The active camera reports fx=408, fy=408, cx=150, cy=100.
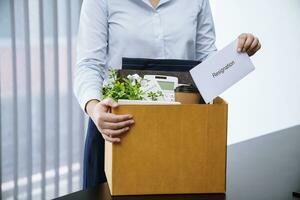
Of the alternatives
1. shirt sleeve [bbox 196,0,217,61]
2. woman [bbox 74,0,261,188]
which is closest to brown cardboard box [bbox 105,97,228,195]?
woman [bbox 74,0,261,188]

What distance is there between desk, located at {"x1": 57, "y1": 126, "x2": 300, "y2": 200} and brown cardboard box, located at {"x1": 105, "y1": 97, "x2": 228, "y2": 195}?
3cm

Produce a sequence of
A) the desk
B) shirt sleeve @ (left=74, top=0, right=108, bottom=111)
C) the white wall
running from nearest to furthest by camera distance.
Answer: the desk
shirt sleeve @ (left=74, top=0, right=108, bottom=111)
the white wall

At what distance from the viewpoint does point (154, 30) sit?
4.32 feet

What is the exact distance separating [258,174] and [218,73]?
424 mm

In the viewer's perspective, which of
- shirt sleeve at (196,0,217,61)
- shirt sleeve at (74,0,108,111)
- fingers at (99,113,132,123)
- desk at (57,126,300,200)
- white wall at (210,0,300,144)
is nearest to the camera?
fingers at (99,113,132,123)

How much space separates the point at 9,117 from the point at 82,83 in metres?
1.31

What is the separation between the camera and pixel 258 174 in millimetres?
1219

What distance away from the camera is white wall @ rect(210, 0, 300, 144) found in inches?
126

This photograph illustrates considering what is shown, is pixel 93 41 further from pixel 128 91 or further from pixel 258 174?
pixel 258 174

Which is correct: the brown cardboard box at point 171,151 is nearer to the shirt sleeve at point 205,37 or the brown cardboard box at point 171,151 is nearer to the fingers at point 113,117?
the fingers at point 113,117

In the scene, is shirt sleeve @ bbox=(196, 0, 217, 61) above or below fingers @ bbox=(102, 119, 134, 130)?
above

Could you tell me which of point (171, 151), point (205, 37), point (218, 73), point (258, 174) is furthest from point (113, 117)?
point (205, 37)

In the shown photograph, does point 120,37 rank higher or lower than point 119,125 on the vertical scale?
higher

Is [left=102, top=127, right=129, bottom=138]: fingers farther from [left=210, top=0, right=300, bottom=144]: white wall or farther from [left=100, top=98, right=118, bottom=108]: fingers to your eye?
[left=210, top=0, right=300, bottom=144]: white wall
